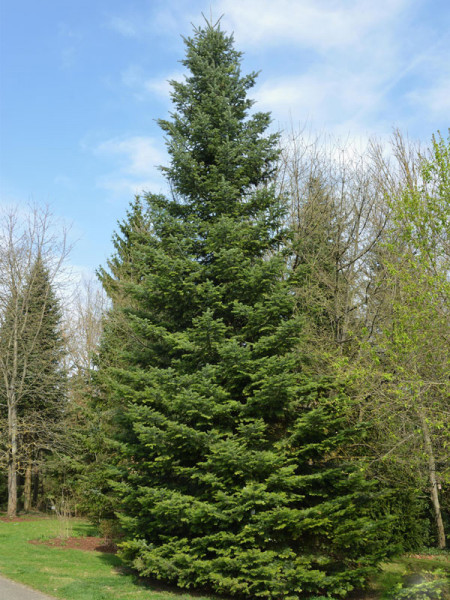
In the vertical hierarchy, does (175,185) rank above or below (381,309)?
above

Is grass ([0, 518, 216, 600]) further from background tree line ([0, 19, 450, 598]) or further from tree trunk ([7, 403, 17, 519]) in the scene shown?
tree trunk ([7, 403, 17, 519])

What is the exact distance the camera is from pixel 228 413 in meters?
9.18

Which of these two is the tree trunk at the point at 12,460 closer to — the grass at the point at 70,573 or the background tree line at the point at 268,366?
the grass at the point at 70,573

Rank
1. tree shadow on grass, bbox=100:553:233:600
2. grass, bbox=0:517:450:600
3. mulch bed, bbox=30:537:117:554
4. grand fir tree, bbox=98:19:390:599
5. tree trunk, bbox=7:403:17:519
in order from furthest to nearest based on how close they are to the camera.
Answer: tree trunk, bbox=7:403:17:519, mulch bed, bbox=30:537:117:554, tree shadow on grass, bbox=100:553:233:600, grass, bbox=0:517:450:600, grand fir tree, bbox=98:19:390:599

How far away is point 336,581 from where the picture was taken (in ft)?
27.1

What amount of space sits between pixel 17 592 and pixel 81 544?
6.69 m

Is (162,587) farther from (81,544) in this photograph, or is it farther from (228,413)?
(81,544)

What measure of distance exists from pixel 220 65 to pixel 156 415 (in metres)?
9.04

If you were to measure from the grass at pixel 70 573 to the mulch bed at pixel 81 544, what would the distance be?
423mm

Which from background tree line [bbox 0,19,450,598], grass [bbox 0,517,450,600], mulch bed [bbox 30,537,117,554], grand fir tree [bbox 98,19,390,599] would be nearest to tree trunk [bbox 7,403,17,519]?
grass [bbox 0,517,450,600]

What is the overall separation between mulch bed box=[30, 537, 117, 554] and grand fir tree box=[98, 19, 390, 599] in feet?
15.2

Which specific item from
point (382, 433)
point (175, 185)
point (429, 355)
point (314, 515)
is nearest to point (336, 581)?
point (314, 515)

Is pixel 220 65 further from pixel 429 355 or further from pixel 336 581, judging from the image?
pixel 336 581

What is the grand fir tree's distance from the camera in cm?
831
